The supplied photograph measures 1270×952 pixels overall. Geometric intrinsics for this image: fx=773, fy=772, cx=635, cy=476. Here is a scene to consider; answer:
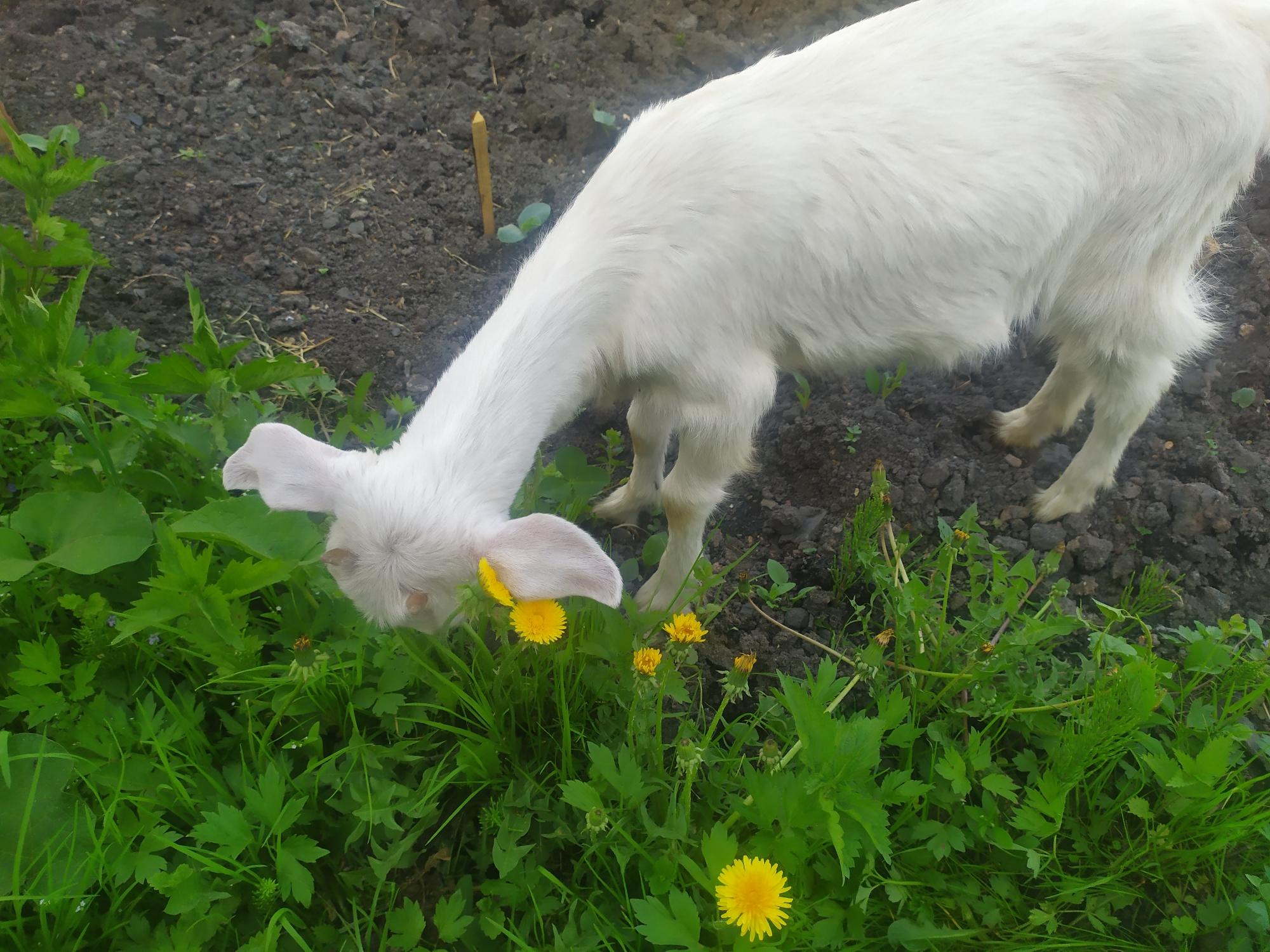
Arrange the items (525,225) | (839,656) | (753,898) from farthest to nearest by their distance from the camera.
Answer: (525,225), (839,656), (753,898)

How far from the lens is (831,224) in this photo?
200 cm

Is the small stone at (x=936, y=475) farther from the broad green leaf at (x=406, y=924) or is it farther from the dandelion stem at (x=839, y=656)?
the broad green leaf at (x=406, y=924)

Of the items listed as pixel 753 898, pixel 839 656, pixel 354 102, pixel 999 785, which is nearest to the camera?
pixel 753 898

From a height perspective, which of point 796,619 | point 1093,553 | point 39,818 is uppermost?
point 39,818

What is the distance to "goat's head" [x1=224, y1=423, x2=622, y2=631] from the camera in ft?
4.97

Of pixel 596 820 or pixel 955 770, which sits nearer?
pixel 596 820

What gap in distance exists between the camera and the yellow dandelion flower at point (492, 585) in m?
1.44

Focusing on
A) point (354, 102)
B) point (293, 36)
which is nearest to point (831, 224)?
point (354, 102)

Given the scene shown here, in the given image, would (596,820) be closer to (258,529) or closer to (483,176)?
(258,529)

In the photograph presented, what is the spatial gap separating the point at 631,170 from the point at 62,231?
4.93 ft

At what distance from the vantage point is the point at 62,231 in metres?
2.03

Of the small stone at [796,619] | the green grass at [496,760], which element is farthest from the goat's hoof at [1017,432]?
the small stone at [796,619]

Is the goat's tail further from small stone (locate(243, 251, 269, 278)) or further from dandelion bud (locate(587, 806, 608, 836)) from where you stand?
small stone (locate(243, 251, 269, 278))

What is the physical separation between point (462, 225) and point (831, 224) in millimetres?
2011
